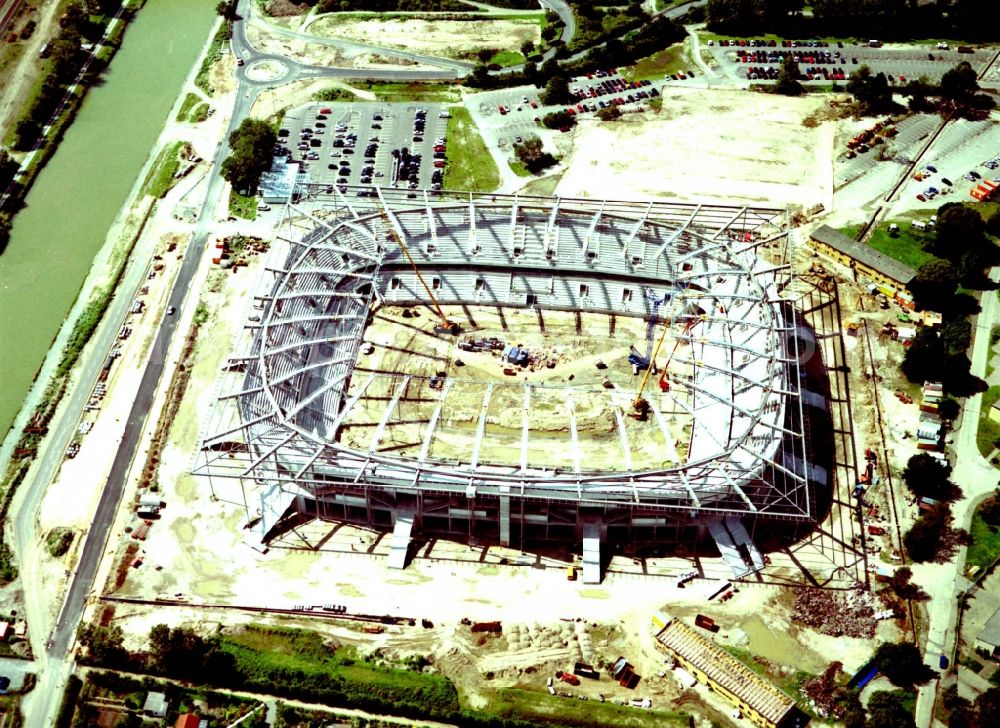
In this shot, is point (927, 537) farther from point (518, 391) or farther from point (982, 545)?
point (518, 391)

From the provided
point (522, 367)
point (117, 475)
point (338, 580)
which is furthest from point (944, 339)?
point (117, 475)

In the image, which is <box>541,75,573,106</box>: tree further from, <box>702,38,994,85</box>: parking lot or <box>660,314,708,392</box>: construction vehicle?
<box>660,314,708,392</box>: construction vehicle

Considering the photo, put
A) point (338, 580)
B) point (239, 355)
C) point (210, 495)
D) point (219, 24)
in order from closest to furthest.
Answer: point (338, 580)
point (210, 495)
point (239, 355)
point (219, 24)

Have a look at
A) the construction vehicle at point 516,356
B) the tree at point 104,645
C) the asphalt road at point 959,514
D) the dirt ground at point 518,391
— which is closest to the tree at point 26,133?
the dirt ground at point 518,391

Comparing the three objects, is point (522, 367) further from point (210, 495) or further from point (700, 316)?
point (210, 495)

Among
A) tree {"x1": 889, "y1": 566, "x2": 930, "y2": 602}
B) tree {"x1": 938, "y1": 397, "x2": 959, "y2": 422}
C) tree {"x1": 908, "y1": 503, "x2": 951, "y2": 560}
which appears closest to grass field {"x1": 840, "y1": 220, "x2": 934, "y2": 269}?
tree {"x1": 938, "y1": 397, "x2": 959, "y2": 422}

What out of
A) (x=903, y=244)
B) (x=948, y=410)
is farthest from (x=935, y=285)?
(x=948, y=410)
